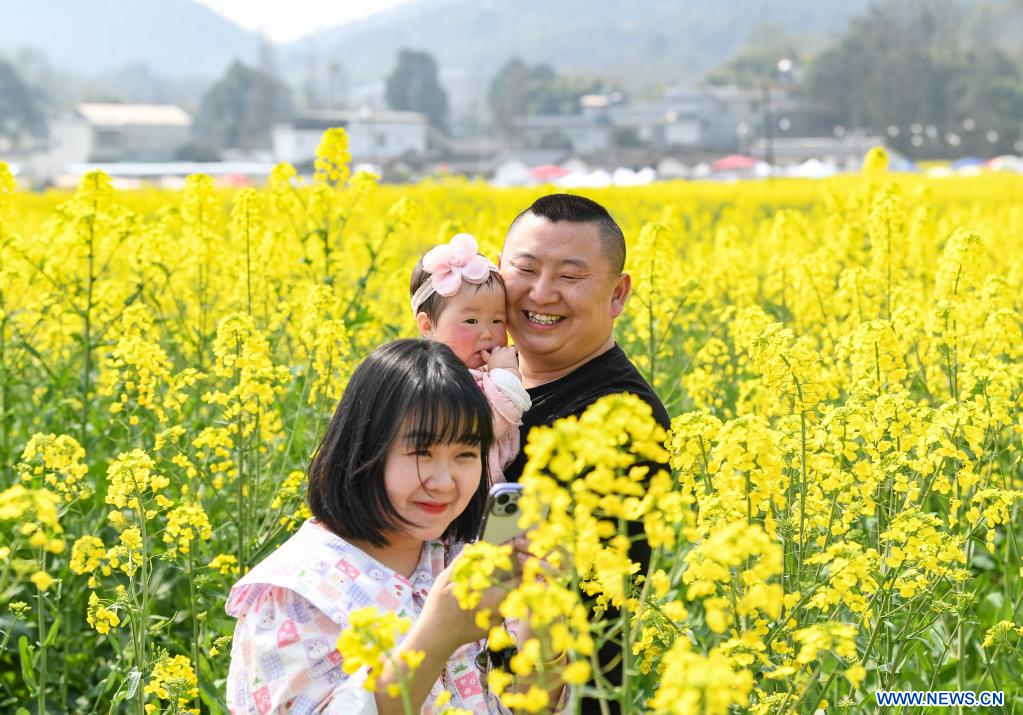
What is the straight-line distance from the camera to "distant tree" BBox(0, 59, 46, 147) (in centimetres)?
11331

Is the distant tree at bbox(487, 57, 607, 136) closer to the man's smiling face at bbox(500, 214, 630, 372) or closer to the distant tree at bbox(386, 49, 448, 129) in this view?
the distant tree at bbox(386, 49, 448, 129)

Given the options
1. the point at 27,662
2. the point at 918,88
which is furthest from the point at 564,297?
the point at 918,88

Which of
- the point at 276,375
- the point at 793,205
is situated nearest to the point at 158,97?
the point at 793,205

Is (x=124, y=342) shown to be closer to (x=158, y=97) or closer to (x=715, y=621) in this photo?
(x=715, y=621)

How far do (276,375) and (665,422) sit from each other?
1.14 metres

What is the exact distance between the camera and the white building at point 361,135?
82.4 meters

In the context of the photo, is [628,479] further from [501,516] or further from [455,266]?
[455,266]

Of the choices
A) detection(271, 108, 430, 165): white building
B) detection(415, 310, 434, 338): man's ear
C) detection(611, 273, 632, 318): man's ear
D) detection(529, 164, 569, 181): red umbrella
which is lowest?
detection(415, 310, 434, 338): man's ear

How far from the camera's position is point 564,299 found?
2484 millimetres

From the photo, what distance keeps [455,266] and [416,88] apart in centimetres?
13639

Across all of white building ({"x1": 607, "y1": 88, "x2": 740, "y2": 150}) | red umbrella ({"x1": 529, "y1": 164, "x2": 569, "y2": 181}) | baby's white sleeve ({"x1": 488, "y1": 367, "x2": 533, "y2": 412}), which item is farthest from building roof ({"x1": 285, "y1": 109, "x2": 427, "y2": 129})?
baby's white sleeve ({"x1": 488, "y1": 367, "x2": 533, "y2": 412})

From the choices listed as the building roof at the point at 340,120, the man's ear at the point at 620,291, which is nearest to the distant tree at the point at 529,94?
the building roof at the point at 340,120

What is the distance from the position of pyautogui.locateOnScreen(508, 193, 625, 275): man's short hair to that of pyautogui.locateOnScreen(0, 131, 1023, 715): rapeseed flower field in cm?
34

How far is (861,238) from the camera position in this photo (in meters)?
6.43
